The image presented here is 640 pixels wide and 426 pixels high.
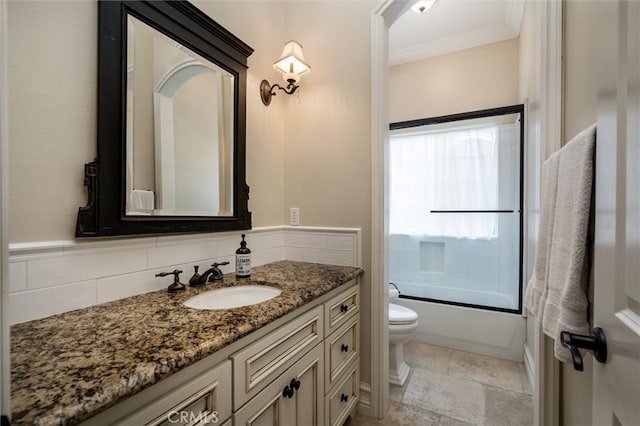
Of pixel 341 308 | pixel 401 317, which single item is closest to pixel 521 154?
pixel 401 317

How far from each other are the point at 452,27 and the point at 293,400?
3060 millimetres

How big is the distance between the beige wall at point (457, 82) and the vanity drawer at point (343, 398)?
245 cm

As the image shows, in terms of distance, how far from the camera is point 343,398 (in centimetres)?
144

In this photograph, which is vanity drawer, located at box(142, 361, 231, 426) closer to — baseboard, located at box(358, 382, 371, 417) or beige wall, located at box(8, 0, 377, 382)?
beige wall, located at box(8, 0, 377, 382)

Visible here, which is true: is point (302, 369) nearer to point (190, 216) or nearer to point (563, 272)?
point (190, 216)

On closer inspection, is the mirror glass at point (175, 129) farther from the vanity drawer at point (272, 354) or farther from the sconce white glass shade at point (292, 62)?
the vanity drawer at point (272, 354)

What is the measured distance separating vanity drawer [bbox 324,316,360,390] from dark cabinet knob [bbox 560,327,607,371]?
88 centimetres

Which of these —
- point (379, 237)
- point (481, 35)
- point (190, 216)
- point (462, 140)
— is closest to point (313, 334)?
point (379, 237)

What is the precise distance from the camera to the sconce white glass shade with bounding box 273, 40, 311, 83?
1.61 m

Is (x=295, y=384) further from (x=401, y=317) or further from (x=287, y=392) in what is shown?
(x=401, y=317)

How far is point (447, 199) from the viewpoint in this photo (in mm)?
2707

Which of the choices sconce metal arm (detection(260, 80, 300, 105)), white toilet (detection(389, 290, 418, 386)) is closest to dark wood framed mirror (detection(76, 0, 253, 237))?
sconce metal arm (detection(260, 80, 300, 105))

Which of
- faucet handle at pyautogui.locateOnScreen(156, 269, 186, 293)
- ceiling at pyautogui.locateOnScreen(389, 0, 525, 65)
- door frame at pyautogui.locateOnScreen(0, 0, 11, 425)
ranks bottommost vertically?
faucet handle at pyautogui.locateOnScreen(156, 269, 186, 293)

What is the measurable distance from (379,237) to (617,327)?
3.64ft
